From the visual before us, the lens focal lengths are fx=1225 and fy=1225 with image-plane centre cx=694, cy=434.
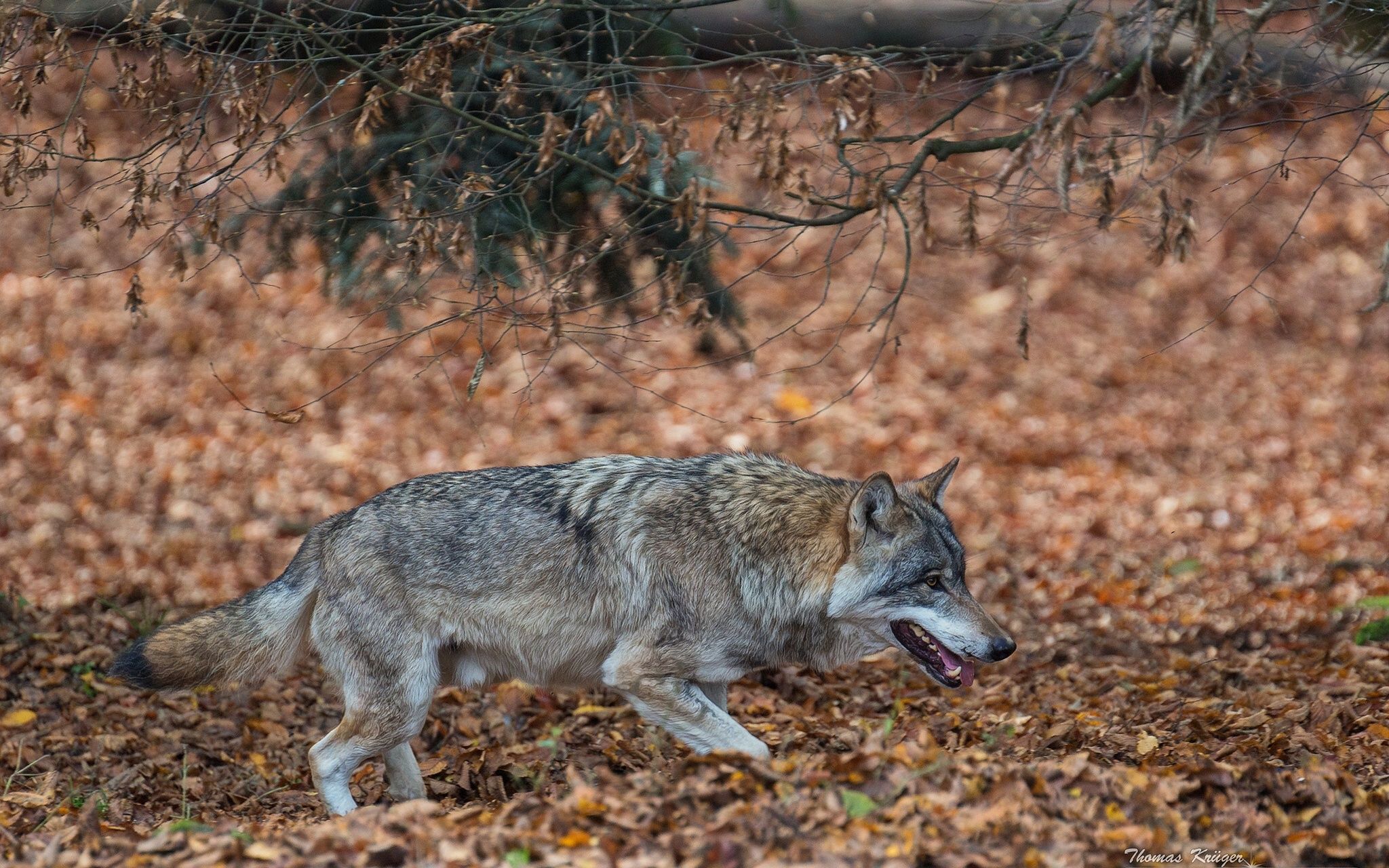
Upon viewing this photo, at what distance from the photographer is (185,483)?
1145 centimetres

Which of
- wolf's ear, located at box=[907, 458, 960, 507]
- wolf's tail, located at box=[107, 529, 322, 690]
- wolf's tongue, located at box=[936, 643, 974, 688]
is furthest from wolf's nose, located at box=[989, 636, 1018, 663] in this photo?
wolf's tail, located at box=[107, 529, 322, 690]

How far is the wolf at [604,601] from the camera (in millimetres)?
5520

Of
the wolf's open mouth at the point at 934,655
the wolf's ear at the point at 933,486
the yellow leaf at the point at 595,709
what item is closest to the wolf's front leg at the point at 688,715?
the wolf's open mouth at the point at 934,655

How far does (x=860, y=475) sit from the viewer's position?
11.5 m

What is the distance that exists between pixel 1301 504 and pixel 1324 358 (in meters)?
2.89

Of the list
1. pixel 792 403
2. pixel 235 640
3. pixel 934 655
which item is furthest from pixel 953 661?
pixel 792 403

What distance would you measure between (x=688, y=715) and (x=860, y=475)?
6.35 m

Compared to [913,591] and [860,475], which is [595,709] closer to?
[913,591]

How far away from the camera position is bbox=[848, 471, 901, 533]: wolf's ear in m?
5.36

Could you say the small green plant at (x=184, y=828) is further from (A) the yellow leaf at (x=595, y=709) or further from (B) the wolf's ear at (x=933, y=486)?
(B) the wolf's ear at (x=933, y=486)

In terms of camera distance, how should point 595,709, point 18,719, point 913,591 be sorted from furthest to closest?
point 595,709 < point 18,719 < point 913,591

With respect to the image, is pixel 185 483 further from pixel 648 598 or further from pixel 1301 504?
pixel 1301 504

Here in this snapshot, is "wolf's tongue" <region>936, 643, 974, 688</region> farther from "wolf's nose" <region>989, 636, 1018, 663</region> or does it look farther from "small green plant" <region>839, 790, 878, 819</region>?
"small green plant" <region>839, 790, 878, 819</region>

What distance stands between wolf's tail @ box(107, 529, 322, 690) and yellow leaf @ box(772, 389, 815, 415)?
7013mm
